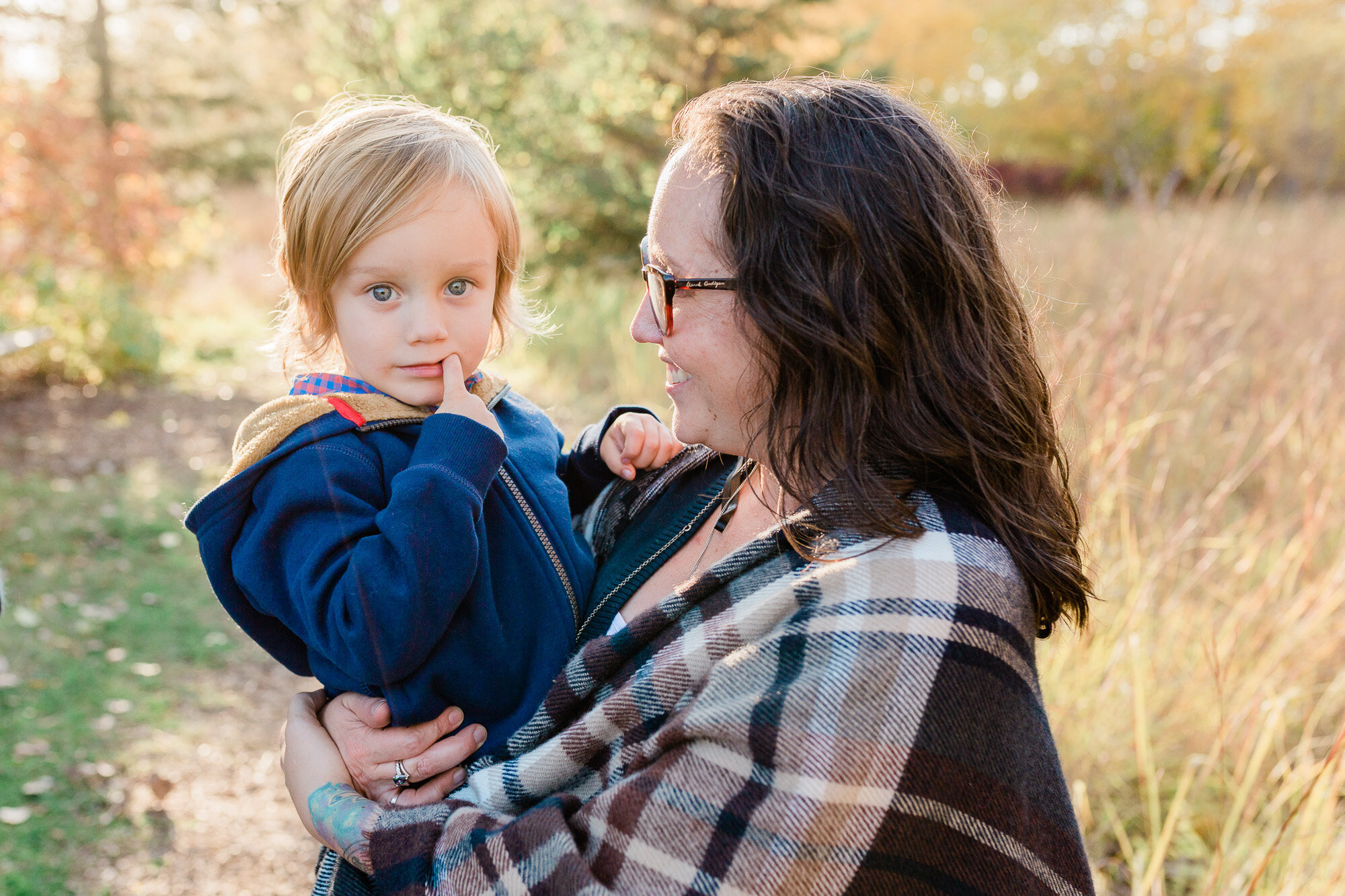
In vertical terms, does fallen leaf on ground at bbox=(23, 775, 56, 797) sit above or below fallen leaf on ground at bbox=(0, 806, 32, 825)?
below

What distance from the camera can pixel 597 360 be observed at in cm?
758

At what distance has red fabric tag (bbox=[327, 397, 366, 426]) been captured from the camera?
146cm

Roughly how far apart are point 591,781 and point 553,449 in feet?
2.43

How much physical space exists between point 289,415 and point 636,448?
664 mm

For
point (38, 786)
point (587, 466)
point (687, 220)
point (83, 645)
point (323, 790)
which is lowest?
point (83, 645)

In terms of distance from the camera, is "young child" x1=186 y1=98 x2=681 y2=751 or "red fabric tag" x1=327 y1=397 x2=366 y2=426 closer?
"young child" x1=186 y1=98 x2=681 y2=751

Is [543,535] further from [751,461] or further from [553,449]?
[751,461]

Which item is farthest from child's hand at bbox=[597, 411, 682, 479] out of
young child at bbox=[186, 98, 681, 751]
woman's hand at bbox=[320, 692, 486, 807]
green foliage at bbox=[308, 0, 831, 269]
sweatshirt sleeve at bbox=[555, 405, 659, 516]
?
green foliage at bbox=[308, 0, 831, 269]

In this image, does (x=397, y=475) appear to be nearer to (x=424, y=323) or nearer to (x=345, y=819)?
(x=424, y=323)

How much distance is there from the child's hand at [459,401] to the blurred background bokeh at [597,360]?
72cm

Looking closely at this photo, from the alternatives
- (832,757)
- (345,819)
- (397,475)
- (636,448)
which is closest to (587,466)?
(636,448)

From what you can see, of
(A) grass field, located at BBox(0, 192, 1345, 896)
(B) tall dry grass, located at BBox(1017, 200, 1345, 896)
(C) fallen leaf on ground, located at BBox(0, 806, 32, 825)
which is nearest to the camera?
(B) tall dry grass, located at BBox(1017, 200, 1345, 896)

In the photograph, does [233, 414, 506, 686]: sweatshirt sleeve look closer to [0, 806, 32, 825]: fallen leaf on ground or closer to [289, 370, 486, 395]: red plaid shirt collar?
[289, 370, 486, 395]: red plaid shirt collar

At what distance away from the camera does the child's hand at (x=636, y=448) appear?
184 centimetres
